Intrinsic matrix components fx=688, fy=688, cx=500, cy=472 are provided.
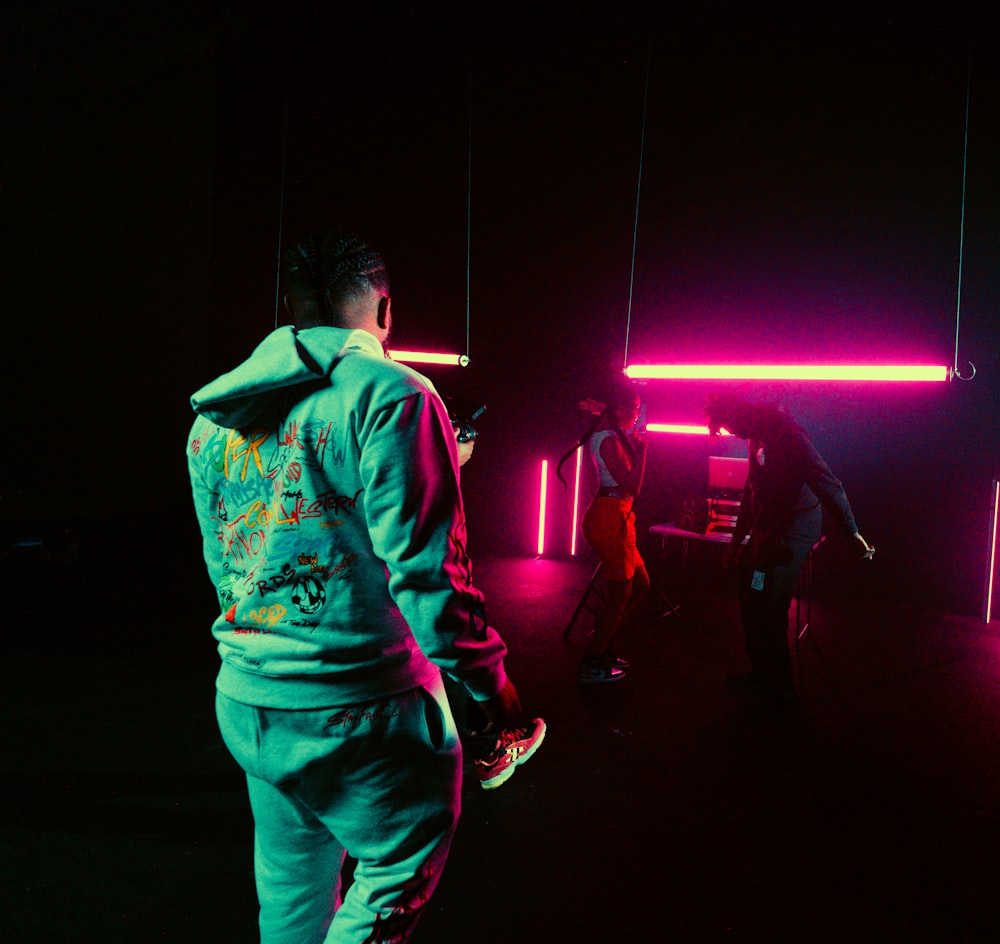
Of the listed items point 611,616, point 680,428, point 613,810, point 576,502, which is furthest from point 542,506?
point 613,810

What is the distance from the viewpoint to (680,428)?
688 centimetres

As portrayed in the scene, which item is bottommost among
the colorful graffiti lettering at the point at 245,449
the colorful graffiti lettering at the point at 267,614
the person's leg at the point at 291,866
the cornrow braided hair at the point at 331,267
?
the person's leg at the point at 291,866

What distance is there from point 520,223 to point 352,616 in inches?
296

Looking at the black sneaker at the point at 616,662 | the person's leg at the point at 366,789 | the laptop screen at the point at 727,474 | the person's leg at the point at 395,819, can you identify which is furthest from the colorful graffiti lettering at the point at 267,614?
the laptop screen at the point at 727,474

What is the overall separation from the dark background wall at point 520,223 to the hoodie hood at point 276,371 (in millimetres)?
4970

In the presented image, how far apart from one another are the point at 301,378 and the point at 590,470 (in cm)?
709

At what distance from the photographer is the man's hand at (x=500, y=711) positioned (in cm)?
117

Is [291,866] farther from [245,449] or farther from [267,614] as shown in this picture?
[245,449]

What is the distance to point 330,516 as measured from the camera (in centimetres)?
113

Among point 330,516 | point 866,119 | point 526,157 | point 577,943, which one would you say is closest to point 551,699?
point 577,943

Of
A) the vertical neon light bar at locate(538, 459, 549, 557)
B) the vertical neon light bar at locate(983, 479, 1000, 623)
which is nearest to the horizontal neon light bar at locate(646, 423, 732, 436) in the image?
the vertical neon light bar at locate(538, 459, 549, 557)

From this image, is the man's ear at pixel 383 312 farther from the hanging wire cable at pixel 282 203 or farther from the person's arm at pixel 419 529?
the hanging wire cable at pixel 282 203

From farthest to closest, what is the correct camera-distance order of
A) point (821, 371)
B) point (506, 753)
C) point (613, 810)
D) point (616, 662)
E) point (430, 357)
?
point (430, 357) → point (821, 371) → point (616, 662) → point (613, 810) → point (506, 753)

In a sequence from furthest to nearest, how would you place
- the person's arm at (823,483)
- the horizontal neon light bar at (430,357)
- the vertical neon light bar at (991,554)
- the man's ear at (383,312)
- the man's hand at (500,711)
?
1. the horizontal neon light bar at (430,357)
2. the vertical neon light bar at (991,554)
3. the person's arm at (823,483)
4. the man's ear at (383,312)
5. the man's hand at (500,711)
